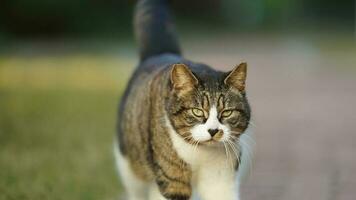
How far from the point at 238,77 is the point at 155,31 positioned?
133 cm

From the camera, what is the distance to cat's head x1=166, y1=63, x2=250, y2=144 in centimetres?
462

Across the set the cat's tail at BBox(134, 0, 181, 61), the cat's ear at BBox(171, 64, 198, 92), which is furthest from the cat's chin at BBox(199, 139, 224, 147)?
the cat's tail at BBox(134, 0, 181, 61)

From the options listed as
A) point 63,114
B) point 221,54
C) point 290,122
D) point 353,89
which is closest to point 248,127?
point 290,122

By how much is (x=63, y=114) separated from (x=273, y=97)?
10.7 feet

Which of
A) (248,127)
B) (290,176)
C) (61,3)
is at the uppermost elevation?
(61,3)

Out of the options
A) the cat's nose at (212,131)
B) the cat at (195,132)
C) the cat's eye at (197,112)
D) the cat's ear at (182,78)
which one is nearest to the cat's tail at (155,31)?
the cat at (195,132)

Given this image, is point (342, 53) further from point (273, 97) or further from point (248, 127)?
point (248, 127)

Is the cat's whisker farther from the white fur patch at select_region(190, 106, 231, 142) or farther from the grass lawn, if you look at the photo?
the grass lawn

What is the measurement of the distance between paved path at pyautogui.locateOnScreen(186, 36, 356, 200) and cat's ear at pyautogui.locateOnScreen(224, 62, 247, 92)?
4.38 feet

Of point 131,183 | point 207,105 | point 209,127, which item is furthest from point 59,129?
point 209,127

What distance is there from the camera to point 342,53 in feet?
59.4

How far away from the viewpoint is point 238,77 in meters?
4.82

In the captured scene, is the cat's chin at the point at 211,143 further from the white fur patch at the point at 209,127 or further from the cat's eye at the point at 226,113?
the cat's eye at the point at 226,113

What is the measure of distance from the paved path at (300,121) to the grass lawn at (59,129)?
4.42 feet
